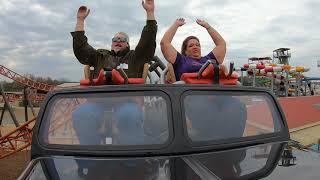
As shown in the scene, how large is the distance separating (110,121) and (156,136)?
12.6 inches

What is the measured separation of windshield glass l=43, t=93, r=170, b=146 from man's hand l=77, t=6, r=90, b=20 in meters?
1.85

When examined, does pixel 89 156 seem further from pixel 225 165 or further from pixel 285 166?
pixel 285 166

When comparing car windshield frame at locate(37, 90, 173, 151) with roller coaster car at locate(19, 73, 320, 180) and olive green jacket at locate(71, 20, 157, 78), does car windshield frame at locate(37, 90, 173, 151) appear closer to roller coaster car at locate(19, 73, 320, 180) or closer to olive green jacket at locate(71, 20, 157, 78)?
roller coaster car at locate(19, 73, 320, 180)

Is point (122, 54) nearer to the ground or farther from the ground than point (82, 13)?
nearer to the ground

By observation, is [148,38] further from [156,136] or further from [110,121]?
[156,136]

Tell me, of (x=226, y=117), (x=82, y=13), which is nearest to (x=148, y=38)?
(x=82, y=13)

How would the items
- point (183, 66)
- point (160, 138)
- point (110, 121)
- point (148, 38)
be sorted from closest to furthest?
point (160, 138), point (110, 121), point (183, 66), point (148, 38)

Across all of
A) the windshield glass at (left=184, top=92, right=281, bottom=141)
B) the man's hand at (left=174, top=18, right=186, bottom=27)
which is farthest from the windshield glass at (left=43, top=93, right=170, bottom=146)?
the man's hand at (left=174, top=18, right=186, bottom=27)

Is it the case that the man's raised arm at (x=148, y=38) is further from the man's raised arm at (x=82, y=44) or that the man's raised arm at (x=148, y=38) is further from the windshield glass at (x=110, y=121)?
the windshield glass at (x=110, y=121)

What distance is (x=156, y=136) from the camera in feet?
8.33

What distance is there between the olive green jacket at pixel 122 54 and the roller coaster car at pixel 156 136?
57.1 inches

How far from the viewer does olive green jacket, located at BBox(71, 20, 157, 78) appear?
423cm

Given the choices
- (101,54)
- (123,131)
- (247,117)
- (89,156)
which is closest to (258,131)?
(247,117)

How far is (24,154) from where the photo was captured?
12.7m
